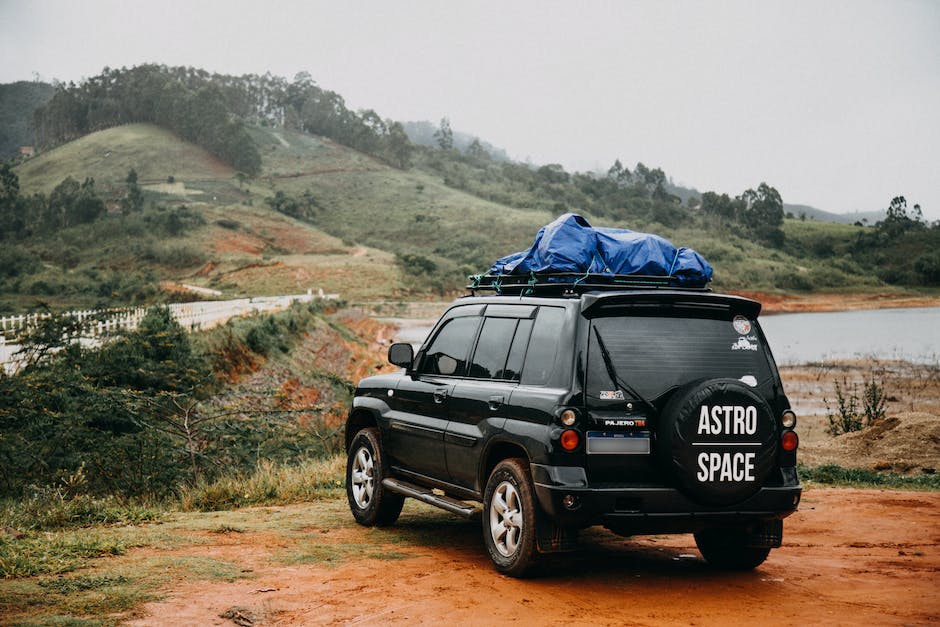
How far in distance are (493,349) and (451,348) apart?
753mm

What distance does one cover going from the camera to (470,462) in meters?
7.10

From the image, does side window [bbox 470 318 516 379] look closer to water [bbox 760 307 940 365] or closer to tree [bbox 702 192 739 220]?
water [bbox 760 307 940 365]

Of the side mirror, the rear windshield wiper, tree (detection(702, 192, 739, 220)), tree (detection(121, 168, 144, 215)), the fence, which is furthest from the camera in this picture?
tree (detection(702, 192, 739, 220))

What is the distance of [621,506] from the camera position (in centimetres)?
607

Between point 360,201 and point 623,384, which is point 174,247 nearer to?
point 360,201

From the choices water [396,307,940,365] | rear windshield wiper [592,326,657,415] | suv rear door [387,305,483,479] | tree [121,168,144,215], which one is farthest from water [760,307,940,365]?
tree [121,168,144,215]

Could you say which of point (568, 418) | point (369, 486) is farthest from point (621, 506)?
point (369, 486)

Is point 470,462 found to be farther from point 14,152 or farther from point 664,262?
point 14,152

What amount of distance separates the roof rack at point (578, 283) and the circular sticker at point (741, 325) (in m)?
0.38

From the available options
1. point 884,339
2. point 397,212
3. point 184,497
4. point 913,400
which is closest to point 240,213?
point 397,212

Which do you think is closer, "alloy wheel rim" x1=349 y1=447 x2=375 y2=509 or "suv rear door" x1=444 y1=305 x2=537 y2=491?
"suv rear door" x1=444 y1=305 x2=537 y2=491

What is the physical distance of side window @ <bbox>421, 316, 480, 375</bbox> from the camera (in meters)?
7.69

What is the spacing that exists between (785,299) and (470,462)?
80.4m

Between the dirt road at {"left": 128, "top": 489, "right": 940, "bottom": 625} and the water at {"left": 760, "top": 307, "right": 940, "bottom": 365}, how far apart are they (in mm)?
27873
